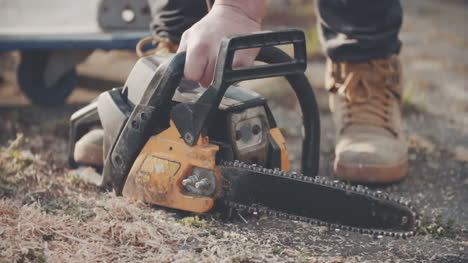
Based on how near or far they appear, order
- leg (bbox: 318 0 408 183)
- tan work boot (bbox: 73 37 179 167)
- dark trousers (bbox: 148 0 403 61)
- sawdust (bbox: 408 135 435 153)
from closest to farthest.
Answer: tan work boot (bbox: 73 37 179 167) < leg (bbox: 318 0 408 183) < dark trousers (bbox: 148 0 403 61) < sawdust (bbox: 408 135 435 153)

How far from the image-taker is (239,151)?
1844mm

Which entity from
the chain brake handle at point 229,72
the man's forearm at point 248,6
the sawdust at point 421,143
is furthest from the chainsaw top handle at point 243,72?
the sawdust at point 421,143

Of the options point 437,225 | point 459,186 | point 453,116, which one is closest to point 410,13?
point 453,116

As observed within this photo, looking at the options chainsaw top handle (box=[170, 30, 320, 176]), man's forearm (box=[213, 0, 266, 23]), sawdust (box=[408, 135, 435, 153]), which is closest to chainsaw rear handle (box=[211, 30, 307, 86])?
chainsaw top handle (box=[170, 30, 320, 176])

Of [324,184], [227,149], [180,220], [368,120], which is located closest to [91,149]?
[180,220]

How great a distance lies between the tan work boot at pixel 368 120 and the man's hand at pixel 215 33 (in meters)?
0.74

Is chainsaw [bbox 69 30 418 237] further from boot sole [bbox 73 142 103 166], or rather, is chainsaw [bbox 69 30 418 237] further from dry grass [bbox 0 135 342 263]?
boot sole [bbox 73 142 103 166]

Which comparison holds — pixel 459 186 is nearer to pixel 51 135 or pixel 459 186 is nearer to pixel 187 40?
pixel 187 40

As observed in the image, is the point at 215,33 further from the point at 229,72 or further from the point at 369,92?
the point at 369,92

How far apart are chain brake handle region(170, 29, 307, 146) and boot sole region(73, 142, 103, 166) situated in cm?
55

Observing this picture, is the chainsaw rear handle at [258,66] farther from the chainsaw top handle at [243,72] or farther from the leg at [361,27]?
the leg at [361,27]

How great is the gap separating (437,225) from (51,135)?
181 centimetres

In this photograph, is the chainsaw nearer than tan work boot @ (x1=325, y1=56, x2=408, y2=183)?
Yes

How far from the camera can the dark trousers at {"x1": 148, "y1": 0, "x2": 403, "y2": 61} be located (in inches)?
98.0
